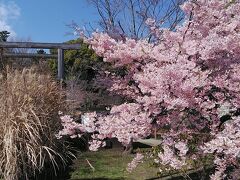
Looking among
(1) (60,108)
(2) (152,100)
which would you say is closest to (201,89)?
(2) (152,100)

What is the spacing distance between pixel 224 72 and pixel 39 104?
3022 millimetres

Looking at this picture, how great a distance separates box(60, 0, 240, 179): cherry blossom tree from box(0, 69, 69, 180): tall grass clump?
1.40 metres

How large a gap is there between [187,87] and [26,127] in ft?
8.88

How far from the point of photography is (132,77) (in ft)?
14.6

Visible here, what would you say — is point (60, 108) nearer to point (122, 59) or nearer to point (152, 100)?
point (122, 59)

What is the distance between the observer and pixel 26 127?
530cm

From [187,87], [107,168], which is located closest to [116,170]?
[107,168]

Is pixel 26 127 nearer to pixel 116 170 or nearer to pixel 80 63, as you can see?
pixel 116 170

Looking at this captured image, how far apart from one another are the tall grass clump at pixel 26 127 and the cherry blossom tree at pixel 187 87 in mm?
1399

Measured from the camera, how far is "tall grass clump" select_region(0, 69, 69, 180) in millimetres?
5164

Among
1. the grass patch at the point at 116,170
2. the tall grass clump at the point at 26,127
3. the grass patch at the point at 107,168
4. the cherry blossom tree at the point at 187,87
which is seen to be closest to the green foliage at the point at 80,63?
the grass patch at the point at 107,168

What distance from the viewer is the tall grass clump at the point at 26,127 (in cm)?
516

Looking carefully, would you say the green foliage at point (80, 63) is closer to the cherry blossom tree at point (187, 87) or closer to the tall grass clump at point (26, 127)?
the tall grass clump at point (26, 127)

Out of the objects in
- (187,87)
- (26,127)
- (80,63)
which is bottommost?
(26,127)
